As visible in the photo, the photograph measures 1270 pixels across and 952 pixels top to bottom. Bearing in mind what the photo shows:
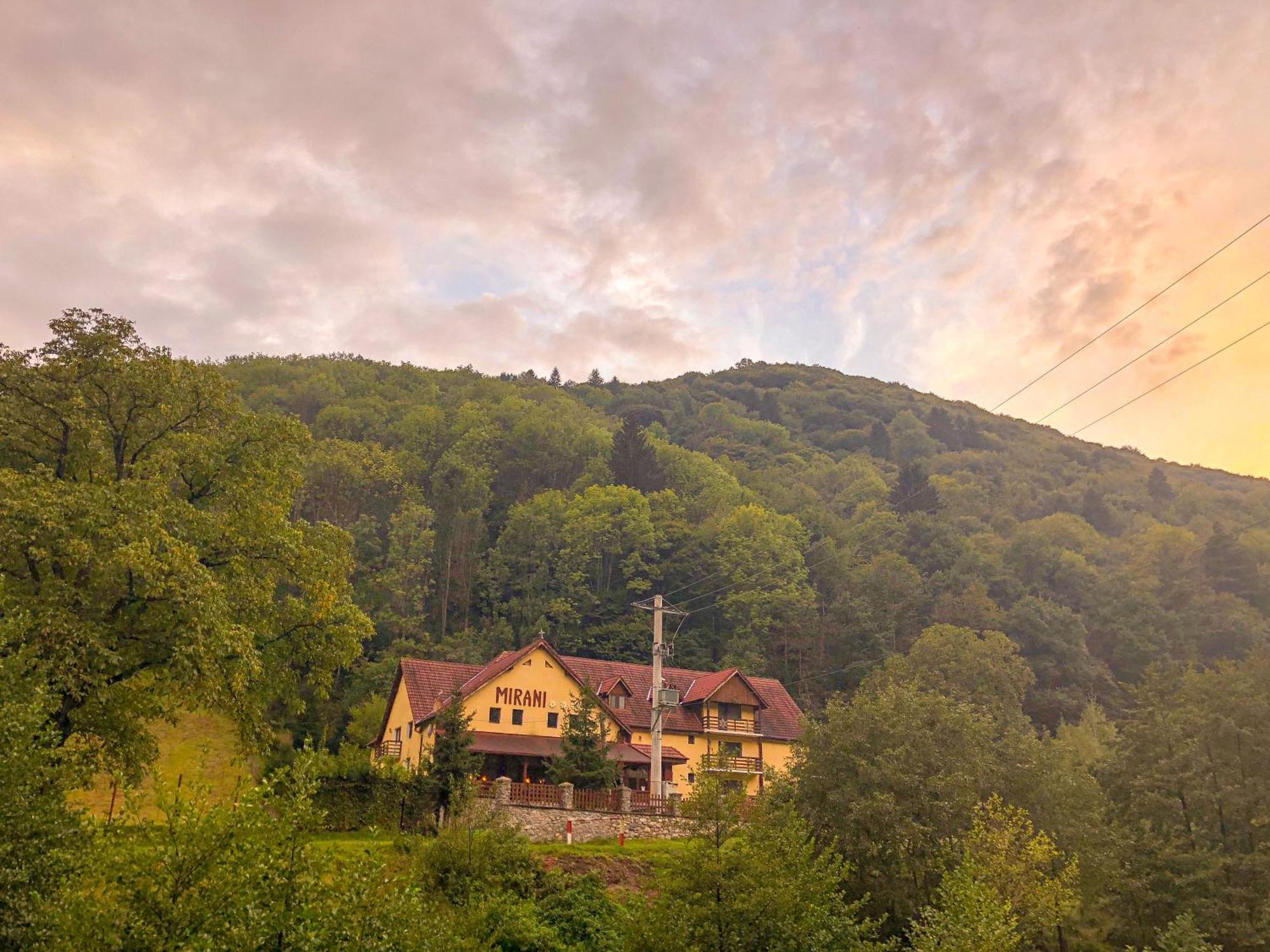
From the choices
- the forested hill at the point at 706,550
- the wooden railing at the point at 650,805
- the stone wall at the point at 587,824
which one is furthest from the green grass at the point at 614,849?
the forested hill at the point at 706,550

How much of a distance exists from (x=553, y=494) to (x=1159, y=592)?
58165 millimetres

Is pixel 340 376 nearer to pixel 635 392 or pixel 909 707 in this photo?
pixel 635 392

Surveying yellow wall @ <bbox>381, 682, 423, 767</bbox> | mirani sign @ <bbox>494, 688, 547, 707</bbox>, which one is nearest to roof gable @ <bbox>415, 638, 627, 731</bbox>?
mirani sign @ <bbox>494, 688, 547, 707</bbox>

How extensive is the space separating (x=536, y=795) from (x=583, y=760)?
3.62m

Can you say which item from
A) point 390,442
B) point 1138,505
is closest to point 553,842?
point 390,442

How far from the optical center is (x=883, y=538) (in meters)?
94.6

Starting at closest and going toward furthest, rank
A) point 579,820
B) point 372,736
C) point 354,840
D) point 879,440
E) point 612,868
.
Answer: point 354,840 → point 612,868 → point 579,820 → point 372,736 → point 879,440

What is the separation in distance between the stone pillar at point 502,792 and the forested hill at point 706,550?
30.5 m

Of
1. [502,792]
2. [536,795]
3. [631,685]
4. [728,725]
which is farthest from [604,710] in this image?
[502,792]

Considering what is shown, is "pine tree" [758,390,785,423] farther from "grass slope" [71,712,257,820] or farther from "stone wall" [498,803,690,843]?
"stone wall" [498,803,690,843]

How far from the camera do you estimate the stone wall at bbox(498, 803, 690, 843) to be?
34500 mm

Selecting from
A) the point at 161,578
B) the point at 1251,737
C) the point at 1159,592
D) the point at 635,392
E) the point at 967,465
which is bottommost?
the point at 1251,737

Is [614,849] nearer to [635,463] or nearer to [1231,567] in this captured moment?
[635,463]

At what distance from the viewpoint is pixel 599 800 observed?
36.7 meters
